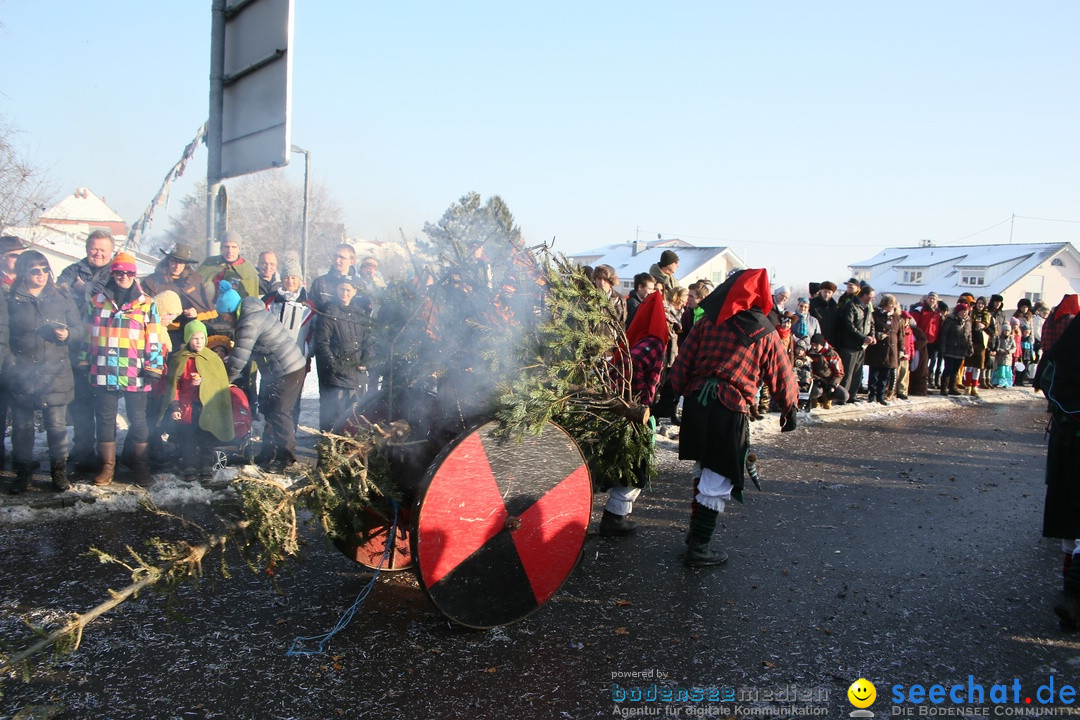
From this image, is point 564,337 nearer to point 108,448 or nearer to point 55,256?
point 108,448

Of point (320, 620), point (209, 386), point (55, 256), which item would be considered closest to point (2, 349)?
point (209, 386)

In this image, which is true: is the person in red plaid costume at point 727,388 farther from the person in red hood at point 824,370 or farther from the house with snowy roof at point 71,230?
the person in red hood at point 824,370

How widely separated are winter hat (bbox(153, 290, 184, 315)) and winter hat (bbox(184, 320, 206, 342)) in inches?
7.3

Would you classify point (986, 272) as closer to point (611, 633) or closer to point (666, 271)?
point (666, 271)

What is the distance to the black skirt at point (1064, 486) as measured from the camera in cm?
404

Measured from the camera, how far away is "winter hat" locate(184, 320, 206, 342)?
231 inches

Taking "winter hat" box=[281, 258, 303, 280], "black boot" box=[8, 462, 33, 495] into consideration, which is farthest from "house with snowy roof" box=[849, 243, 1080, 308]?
"black boot" box=[8, 462, 33, 495]

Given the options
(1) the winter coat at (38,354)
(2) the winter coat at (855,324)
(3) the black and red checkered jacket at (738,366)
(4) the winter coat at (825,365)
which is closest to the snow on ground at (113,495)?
(1) the winter coat at (38,354)

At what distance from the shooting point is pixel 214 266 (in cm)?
695

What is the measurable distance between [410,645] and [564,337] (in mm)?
1590

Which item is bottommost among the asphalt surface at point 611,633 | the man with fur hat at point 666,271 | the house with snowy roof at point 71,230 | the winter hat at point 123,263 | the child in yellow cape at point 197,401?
the asphalt surface at point 611,633

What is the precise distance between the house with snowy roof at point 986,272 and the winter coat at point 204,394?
154ft

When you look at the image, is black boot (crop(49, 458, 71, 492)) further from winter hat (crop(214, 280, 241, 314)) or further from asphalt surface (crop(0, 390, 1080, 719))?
winter hat (crop(214, 280, 241, 314))

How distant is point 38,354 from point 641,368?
13.7ft
